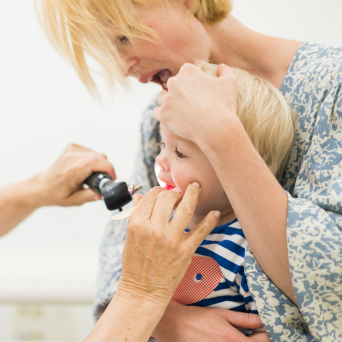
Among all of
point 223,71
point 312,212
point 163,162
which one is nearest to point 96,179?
point 163,162

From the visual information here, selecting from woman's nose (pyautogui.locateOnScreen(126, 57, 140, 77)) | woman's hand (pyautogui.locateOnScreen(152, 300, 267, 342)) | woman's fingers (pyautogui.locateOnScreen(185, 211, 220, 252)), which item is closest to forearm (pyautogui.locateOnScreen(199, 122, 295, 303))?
woman's fingers (pyautogui.locateOnScreen(185, 211, 220, 252))

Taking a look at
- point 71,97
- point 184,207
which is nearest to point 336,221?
point 184,207

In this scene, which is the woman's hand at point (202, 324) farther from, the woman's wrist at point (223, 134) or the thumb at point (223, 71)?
the thumb at point (223, 71)

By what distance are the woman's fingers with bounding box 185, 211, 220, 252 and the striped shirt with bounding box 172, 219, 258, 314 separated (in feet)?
0.37

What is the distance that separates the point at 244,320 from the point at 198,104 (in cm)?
51

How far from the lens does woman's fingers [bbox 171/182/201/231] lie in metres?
0.80

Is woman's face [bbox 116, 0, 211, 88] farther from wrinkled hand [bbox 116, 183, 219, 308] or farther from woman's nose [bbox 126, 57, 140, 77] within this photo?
wrinkled hand [bbox 116, 183, 219, 308]

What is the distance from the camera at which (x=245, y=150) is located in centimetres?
74

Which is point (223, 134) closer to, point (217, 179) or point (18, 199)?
point (217, 179)

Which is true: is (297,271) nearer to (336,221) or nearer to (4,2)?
(336,221)

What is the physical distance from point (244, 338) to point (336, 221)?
336 mm

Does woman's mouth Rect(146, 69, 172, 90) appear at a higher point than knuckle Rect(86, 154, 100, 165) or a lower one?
higher

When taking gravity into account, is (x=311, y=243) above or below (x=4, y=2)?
below

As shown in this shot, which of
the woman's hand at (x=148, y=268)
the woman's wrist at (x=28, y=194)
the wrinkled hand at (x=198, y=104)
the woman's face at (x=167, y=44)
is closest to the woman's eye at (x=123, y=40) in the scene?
the woman's face at (x=167, y=44)
